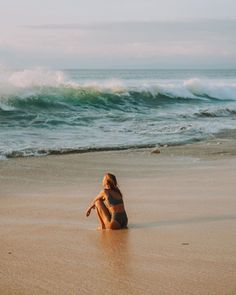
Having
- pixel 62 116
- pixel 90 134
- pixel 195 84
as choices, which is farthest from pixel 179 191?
pixel 195 84

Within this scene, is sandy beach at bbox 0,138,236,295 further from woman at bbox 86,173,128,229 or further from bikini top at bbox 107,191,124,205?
bikini top at bbox 107,191,124,205

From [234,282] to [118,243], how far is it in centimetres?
135

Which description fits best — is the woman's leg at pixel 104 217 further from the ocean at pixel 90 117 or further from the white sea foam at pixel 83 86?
the white sea foam at pixel 83 86

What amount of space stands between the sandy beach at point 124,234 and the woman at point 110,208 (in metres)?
0.11

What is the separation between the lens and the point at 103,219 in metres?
5.90

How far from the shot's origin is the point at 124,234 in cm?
564

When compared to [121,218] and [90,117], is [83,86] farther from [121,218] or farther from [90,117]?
[121,218]

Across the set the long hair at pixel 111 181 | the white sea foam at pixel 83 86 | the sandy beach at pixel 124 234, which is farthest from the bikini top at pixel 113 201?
the white sea foam at pixel 83 86

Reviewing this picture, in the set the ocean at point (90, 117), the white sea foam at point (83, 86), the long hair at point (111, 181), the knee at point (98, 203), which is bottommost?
the knee at point (98, 203)

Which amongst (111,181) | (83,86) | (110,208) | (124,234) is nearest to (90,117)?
(83,86)

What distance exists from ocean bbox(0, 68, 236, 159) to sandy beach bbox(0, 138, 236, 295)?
10.3 feet

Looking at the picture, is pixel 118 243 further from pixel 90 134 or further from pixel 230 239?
pixel 90 134

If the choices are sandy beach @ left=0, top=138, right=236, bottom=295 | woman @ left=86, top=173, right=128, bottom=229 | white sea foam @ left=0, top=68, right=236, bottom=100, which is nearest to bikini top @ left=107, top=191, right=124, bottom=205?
woman @ left=86, top=173, right=128, bottom=229

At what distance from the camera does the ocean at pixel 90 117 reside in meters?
13.6
